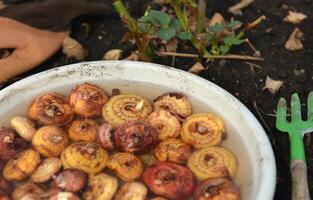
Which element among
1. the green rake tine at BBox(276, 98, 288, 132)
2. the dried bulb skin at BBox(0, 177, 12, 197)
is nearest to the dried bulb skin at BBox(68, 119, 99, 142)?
the dried bulb skin at BBox(0, 177, 12, 197)

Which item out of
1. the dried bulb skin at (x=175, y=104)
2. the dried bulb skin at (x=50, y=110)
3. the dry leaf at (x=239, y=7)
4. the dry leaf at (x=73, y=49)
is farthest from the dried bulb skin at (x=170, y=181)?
the dry leaf at (x=239, y=7)

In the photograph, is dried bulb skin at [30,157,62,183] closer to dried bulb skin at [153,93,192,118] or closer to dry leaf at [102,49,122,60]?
dried bulb skin at [153,93,192,118]

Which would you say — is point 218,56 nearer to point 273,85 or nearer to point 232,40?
point 232,40

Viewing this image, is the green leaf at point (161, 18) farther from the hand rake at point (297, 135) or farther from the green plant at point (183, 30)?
the hand rake at point (297, 135)

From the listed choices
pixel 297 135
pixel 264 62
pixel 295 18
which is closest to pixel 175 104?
pixel 297 135

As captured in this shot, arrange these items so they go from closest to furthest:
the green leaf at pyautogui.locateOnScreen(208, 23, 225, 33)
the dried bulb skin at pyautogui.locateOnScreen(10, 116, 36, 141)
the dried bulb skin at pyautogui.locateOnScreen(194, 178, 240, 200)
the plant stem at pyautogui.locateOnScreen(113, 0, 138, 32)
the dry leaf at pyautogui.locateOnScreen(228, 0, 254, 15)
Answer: the dried bulb skin at pyautogui.locateOnScreen(194, 178, 240, 200)
the dried bulb skin at pyautogui.locateOnScreen(10, 116, 36, 141)
the plant stem at pyautogui.locateOnScreen(113, 0, 138, 32)
the green leaf at pyautogui.locateOnScreen(208, 23, 225, 33)
the dry leaf at pyautogui.locateOnScreen(228, 0, 254, 15)

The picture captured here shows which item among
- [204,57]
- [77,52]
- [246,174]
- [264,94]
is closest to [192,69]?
[204,57]
